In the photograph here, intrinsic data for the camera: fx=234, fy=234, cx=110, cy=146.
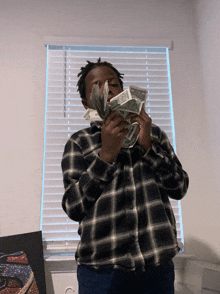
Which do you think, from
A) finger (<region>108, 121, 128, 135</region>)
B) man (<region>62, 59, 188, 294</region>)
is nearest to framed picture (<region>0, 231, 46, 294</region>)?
man (<region>62, 59, 188, 294</region>)

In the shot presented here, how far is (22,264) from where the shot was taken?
4.96 feet

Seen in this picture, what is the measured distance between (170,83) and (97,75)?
3.78ft

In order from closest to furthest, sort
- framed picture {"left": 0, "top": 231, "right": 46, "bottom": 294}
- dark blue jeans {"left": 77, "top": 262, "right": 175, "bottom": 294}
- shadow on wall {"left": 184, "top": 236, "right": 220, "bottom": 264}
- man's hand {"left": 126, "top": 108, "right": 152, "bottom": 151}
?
dark blue jeans {"left": 77, "top": 262, "right": 175, "bottom": 294}
man's hand {"left": 126, "top": 108, "right": 152, "bottom": 151}
framed picture {"left": 0, "top": 231, "right": 46, "bottom": 294}
shadow on wall {"left": 184, "top": 236, "right": 220, "bottom": 264}

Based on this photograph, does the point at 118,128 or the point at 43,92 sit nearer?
the point at 118,128

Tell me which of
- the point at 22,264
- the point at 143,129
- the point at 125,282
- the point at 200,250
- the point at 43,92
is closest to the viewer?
the point at 125,282

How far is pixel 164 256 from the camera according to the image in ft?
2.65

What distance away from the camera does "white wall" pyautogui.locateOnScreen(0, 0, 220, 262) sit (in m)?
1.77

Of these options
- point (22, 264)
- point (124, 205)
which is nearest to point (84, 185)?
point (124, 205)

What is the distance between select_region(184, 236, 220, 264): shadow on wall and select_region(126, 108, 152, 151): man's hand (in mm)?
1160

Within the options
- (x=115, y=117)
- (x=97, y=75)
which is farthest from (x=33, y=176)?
(x=115, y=117)

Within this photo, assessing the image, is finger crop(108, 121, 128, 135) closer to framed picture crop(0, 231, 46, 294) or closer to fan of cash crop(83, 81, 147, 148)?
fan of cash crop(83, 81, 147, 148)

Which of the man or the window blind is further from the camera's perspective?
the window blind

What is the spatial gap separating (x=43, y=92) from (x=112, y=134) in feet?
4.46

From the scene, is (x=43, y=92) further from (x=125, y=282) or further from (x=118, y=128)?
(x=125, y=282)
